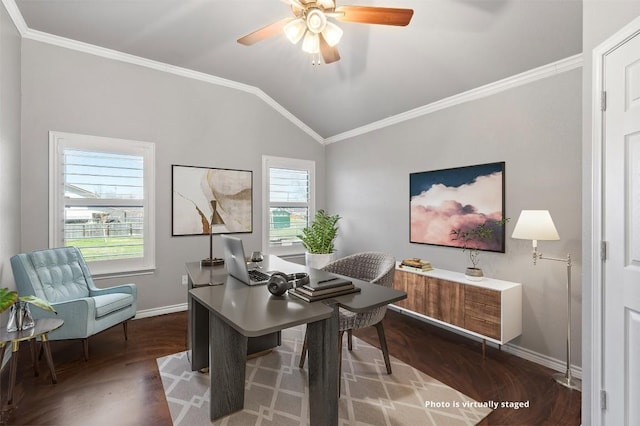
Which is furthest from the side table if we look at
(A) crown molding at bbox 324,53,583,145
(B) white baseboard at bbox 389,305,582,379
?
(A) crown molding at bbox 324,53,583,145

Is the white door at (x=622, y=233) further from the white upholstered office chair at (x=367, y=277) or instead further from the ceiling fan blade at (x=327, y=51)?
the ceiling fan blade at (x=327, y=51)

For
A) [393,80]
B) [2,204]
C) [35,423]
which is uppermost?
[393,80]

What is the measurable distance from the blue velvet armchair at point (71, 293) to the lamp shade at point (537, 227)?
11.6 ft

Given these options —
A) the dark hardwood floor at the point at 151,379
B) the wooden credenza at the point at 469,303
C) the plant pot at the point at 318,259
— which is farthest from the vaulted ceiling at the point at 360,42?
the dark hardwood floor at the point at 151,379

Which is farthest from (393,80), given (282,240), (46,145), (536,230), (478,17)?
(46,145)

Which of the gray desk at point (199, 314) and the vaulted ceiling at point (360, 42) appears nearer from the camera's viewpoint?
the gray desk at point (199, 314)

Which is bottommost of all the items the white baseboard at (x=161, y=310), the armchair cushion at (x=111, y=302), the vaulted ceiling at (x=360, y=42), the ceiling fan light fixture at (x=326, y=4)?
the white baseboard at (x=161, y=310)

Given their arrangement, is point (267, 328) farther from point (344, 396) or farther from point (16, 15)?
point (16, 15)

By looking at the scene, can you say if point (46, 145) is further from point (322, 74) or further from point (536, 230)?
point (536, 230)

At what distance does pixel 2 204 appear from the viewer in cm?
245

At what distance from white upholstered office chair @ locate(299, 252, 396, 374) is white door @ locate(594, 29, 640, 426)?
1223mm

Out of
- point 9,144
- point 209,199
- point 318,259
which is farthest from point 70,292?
point 318,259

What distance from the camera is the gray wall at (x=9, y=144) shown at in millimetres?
2451

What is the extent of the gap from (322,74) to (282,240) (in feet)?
7.99
